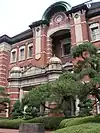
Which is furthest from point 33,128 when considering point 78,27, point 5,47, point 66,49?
point 5,47

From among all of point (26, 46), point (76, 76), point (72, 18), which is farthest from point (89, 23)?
point (76, 76)

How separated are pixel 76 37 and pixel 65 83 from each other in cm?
1190

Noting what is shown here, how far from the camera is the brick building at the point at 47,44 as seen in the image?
66.1 feet

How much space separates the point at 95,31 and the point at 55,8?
563cm

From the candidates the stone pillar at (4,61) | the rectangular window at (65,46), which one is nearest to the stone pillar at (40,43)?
the rectangular window at (65,46)

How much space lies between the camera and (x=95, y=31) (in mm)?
20625

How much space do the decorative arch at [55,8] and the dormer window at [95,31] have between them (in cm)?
342

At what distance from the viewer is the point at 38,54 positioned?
22734 millimetres

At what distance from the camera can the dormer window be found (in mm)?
20327

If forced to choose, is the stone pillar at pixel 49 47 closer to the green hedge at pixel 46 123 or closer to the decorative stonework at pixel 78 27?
the decorative stonework at pixel 78 27

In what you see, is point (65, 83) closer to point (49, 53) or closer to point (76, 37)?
point (76, 37)

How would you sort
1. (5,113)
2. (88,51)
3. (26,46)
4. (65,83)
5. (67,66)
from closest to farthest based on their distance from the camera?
(65,83)
(88,51)
(67,66)
(5,113)
(26,46)

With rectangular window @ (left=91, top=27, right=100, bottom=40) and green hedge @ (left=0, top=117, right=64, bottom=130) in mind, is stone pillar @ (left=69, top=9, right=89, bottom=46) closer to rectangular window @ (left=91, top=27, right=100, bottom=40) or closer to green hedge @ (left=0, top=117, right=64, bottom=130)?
rectangular window @ (left=91, top=27, right=100, bottom=40)

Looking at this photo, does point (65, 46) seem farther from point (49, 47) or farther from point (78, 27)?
point (78, 27)
